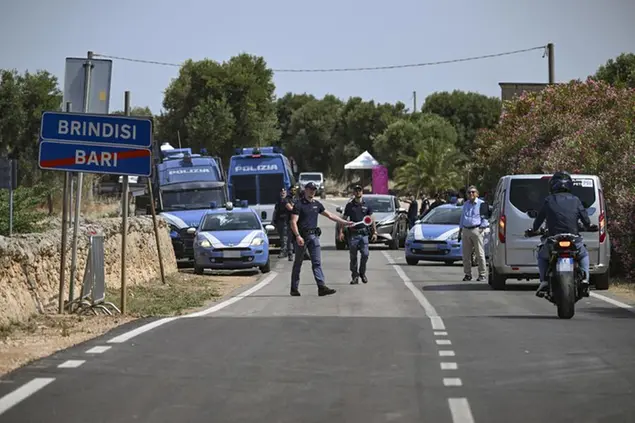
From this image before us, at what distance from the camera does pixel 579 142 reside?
31391 mm

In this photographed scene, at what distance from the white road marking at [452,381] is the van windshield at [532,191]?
455 inches

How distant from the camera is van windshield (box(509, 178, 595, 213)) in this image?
69.8 ft

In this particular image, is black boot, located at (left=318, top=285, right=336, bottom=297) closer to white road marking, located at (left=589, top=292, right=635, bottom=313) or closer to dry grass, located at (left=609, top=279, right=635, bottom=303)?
white road marking, located at (left=589, top=292, right=635, bottom=313)

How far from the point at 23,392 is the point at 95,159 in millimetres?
7219

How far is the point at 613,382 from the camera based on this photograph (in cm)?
995

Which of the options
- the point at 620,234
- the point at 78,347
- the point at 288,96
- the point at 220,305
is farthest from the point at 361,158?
the point at 78,347

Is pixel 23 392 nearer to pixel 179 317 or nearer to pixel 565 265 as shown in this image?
pixel 179 317

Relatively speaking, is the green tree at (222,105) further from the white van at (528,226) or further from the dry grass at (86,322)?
the white van at (528,226)

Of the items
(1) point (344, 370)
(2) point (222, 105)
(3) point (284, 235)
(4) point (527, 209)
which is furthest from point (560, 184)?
(2) point (222, 105)

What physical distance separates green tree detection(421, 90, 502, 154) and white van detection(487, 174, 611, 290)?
83.3 metres

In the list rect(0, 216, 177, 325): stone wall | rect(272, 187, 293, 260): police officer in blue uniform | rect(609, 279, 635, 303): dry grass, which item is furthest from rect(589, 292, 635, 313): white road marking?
rect(272, 187, 293, 260): police officer in blue uniform

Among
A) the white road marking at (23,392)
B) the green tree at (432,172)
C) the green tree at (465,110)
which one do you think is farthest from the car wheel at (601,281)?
the green tree at (465,110)

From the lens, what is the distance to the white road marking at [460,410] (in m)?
8.43

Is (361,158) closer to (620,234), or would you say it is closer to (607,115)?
(607,115)
